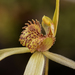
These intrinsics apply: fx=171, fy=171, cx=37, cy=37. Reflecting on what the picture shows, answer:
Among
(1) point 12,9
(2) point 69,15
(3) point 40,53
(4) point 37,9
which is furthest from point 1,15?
(3) point 40,53

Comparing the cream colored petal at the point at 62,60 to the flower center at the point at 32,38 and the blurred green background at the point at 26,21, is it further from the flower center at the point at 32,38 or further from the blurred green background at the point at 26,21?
the blurred green background at the point at 26,21

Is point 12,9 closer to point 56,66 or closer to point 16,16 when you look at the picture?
point 16,16

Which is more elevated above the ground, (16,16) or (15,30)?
(16,16)

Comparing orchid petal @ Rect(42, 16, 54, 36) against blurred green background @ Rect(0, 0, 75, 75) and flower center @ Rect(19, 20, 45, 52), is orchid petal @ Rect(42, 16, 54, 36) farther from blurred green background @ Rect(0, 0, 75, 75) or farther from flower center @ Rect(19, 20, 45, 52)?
blurred green background @ Rect(0, 0, 75, 75)

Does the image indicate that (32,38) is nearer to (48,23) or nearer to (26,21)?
(48,23)

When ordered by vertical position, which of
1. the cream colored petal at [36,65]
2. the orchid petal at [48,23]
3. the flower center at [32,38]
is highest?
the orchid petal at [48,23]

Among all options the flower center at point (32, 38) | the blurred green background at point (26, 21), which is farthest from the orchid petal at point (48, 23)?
the blurred green background at point (26, 21)
